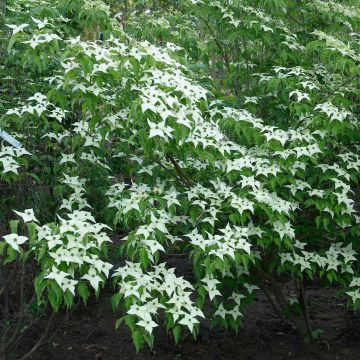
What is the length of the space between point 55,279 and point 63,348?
2213 mm

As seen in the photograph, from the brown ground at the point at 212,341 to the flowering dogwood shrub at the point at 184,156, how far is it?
254mm

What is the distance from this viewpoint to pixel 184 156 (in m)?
3.04

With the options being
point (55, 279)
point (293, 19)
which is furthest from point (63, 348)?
point (293, 19)

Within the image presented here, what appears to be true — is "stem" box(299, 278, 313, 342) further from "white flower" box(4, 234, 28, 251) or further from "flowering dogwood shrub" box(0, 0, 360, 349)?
Answer: "white flower" box(4, 234, 28, 251)

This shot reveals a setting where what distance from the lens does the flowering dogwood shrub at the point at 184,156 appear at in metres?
2.67

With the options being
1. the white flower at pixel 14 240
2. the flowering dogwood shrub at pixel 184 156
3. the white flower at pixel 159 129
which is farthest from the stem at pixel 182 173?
the white flower at pixel 14 240

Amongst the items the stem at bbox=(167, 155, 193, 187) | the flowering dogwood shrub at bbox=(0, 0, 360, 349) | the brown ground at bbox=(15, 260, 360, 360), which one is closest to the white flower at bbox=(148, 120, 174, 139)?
the flowering dogwood shrub at bbox=(0, 0, 360, 349)

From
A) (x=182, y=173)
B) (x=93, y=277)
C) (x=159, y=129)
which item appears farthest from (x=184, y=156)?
(x=93, y=277)

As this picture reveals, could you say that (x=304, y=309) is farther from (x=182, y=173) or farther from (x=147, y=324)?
(x=147, y=324)

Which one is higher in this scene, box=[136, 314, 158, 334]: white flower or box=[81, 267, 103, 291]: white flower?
box=[81, 267, 103, 291]: white flower

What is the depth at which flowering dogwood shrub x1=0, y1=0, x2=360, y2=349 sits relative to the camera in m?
2.67

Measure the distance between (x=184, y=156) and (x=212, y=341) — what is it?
187cm

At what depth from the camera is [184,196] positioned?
10.4 ft

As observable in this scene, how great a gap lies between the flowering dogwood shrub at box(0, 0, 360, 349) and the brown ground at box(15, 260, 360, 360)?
0.83 feet
